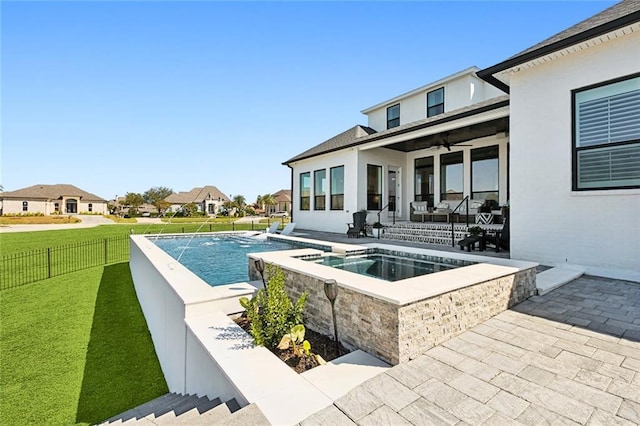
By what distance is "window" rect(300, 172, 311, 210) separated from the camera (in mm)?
17062

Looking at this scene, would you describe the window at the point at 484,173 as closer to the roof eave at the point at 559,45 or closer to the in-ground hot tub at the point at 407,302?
the roof eave at the point at 559,45

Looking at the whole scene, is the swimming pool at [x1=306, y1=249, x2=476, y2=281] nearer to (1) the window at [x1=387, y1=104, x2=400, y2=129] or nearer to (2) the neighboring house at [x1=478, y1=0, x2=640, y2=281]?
(2) the neighboring house at [x1=478, y1=0, x2=640, y2=281]

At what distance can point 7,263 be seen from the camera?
12.8 m

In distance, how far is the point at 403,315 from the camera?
282 cm

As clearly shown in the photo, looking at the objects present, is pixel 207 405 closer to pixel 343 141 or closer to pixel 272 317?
pixel 272 317

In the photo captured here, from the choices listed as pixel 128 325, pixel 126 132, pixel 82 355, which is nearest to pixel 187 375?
pixel 82 355

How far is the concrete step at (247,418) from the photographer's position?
1.91 m

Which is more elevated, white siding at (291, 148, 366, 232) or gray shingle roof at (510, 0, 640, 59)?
gray shingle roof at (510, 0, 640, 59)

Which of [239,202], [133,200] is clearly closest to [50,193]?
[133,200]

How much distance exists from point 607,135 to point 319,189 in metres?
11.9

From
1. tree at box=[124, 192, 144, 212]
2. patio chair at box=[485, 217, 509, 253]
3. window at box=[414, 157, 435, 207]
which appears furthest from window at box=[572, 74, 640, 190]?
tree at box=[124, 192, 144, 212]

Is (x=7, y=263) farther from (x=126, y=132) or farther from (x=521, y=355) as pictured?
(x=521, y=355)

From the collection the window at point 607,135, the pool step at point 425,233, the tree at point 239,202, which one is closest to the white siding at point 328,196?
the pool step at point 425,233

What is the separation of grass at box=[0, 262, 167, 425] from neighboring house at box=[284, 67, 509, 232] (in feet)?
31.7
